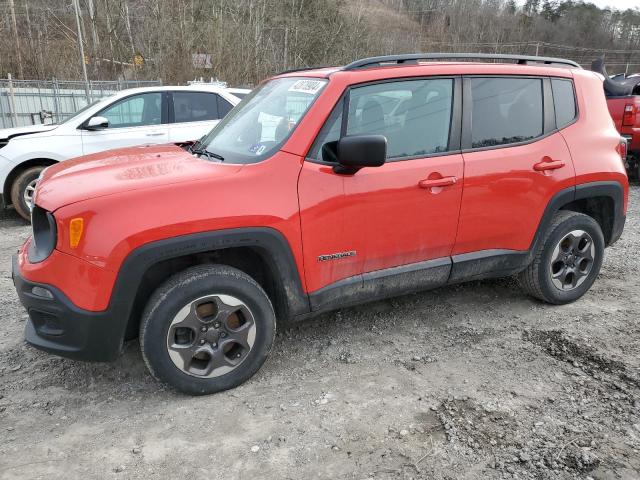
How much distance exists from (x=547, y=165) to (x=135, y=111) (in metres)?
5.60

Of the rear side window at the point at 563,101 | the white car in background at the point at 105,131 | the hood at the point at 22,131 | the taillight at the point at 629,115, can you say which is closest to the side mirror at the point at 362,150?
the rear side window at the point at 563,101

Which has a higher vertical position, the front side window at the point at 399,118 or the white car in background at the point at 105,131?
the front side window at the point at 399,118

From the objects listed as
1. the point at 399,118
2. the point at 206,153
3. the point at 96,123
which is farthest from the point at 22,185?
the point at 399,118

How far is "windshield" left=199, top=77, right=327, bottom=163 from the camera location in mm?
3000

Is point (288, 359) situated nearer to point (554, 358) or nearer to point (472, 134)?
point (554, 358)

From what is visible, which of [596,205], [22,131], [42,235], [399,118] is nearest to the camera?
[42,235]

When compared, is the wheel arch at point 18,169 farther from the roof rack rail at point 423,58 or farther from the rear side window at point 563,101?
the rear side window at point 563,101

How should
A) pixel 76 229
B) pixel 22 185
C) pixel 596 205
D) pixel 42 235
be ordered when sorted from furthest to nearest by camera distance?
1. pixel 22 185
2. pixel 596 205
3. pixel 42 235
4. pixel 76 229

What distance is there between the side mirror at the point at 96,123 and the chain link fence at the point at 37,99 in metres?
5.81

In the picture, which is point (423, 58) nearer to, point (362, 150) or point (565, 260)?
point (362, 150)

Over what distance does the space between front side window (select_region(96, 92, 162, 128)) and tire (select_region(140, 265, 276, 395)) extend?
501 centimetres

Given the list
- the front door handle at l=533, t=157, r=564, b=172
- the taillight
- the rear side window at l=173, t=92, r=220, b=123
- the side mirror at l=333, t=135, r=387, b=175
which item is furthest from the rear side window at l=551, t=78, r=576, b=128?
the taillight

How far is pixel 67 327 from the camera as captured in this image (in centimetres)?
254

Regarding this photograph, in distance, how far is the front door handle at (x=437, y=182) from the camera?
123 inches
